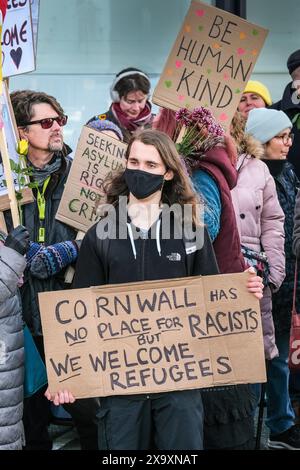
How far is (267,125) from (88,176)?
1.34 m

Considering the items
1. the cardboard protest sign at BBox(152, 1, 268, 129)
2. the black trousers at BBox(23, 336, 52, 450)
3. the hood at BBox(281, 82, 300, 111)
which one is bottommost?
the black trousers at BBox(23, 336, 52, 450)

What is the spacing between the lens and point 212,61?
5.34m

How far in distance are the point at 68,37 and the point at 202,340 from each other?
4.50 meters

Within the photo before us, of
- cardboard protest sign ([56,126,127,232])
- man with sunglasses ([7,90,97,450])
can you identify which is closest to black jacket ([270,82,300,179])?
cardboard protest sign ([56,126,127,232])

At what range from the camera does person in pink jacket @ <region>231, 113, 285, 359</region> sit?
19.2 feet

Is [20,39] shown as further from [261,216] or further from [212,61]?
[261,216]

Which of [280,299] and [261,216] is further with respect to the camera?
[280,299]

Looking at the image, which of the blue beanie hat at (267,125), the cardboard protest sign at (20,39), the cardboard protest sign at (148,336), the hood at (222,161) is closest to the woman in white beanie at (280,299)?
the blue beanie hat at (267,125)

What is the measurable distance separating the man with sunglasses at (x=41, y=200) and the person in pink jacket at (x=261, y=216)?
102cm

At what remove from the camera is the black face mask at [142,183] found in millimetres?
4320

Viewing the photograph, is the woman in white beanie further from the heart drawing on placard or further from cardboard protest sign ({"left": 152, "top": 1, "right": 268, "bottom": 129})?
the heart drawing on placard

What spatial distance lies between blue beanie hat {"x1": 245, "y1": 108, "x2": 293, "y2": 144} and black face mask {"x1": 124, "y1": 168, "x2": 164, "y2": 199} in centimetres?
207

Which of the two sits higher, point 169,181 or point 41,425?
point 169,181

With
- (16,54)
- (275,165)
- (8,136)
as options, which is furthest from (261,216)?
(16,54)
